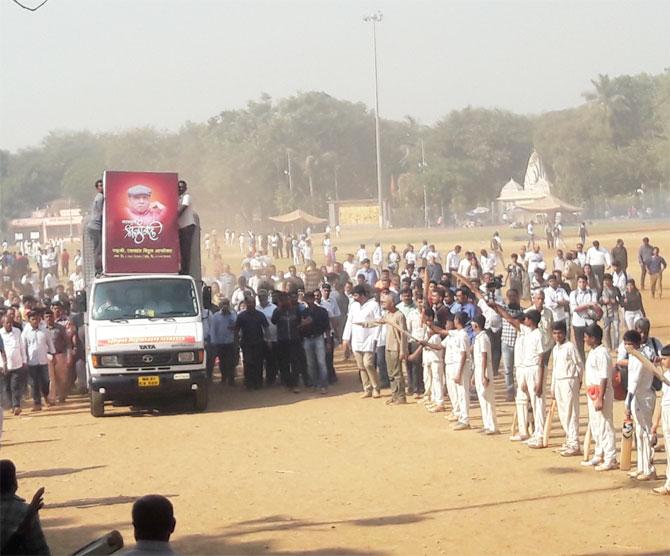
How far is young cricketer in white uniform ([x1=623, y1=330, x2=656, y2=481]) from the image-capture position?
12.2 metres

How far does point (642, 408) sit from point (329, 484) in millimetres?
3468

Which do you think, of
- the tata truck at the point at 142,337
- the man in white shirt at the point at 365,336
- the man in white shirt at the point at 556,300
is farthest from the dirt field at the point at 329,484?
the man in white shirt at the point at 556,300

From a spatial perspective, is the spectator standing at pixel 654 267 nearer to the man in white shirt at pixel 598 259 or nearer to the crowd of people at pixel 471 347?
the man in white shirt at pixel 598 259

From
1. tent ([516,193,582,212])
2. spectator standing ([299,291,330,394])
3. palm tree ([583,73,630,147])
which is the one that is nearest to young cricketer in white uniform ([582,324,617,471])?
spectator standing ([299,291,330,394])

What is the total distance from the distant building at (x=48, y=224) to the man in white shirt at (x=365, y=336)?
2881 inches

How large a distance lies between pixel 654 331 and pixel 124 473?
56.3ft

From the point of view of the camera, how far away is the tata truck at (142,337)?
18.5 meters

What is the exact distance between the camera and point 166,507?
536 centimetres

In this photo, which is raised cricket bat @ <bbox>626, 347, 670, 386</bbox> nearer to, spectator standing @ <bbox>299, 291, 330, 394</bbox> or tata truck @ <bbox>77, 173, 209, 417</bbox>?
tata truck @ <bbox>77, 173, 209, 417</bbox>

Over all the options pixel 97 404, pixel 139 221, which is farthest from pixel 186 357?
pixel 139 221

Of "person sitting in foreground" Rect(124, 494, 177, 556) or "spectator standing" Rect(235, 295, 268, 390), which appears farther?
"spectator standing" Rect(235, 295, 268, 390)

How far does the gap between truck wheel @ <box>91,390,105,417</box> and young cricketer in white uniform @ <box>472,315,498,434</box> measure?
252 inches

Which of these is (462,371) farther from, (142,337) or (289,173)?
(289,173)

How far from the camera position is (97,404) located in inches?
747
